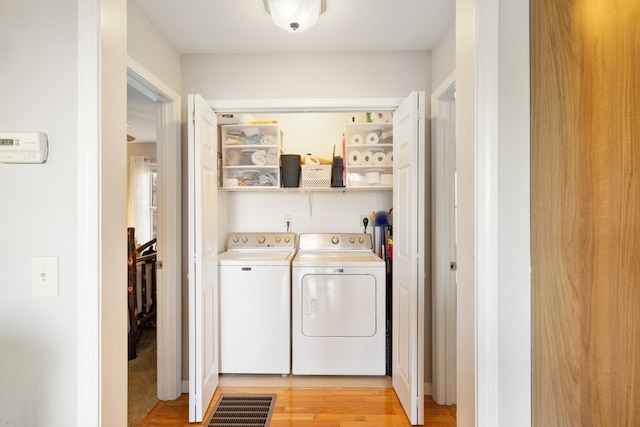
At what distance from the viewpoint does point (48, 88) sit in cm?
86

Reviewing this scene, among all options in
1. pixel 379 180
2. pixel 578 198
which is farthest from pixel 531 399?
pixel 379 180

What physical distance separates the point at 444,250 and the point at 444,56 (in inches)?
49.9

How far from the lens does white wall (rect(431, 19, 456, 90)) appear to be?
190cm

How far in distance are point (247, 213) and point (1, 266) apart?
222 centimetres

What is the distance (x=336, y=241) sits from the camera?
298cm

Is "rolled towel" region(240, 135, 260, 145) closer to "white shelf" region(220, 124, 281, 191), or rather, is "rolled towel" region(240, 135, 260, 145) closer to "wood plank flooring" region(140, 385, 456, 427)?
"white shelf" region(220, 124, 281, 191)

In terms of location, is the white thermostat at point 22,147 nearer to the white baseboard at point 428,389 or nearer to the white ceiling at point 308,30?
the white ceiling at point 308,30

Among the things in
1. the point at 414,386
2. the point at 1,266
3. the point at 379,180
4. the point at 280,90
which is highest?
the point at 280,90

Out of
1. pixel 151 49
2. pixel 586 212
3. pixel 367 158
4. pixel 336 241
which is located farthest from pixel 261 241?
pixel 586 212

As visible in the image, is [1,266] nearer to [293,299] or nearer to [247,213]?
[293,299]

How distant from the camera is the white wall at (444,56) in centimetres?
190

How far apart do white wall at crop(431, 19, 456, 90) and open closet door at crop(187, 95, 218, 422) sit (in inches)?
61.2

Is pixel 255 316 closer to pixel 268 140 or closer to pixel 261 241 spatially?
pixel 261 241

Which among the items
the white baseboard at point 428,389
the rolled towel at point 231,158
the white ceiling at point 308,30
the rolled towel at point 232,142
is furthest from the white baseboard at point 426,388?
the white ceiling at point 308,30
